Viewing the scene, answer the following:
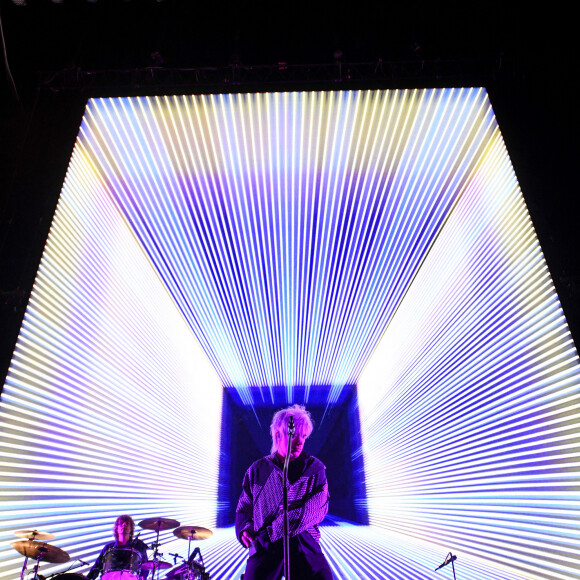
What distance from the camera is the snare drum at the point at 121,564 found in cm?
355

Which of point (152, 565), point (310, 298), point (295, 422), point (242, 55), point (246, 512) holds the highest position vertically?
point (242, 55)

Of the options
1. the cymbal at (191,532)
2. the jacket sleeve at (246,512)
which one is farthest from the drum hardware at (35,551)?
the jacket sleeve at (246,512)

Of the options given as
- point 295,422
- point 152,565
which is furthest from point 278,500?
point 152,565

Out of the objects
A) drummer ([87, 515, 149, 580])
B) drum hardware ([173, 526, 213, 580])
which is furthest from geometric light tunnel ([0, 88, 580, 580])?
drum hardware ([173, 526, 213, 580])

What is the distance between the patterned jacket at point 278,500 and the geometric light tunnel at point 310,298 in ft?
7.94

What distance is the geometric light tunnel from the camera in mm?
3818

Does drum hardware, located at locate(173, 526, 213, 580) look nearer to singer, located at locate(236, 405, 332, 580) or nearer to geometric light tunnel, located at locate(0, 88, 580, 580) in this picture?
geometric light tunnel, located at locate(0, 88, 580, 580)

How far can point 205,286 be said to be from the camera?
7625mm

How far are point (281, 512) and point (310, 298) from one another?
21.1 ft

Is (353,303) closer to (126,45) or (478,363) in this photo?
(478,363)

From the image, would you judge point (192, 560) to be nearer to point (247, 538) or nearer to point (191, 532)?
point (191, 532)

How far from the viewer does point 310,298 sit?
811 cm

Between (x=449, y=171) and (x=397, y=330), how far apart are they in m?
4.27

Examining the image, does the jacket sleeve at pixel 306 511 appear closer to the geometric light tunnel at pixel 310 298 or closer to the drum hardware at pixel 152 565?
the geometric light tunnel at pixel 310 298
